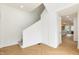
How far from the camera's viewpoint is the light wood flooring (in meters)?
1.61

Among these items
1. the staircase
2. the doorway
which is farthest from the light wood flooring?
the staircase

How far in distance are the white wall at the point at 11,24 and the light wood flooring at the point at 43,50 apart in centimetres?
14

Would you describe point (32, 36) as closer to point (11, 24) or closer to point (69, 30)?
point (11, 24)

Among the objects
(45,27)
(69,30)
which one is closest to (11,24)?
(45,27)

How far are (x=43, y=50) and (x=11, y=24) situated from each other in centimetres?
80

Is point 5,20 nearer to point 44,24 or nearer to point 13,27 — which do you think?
point 13,27

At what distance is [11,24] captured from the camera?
1.86 metres

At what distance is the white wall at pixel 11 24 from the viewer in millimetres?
1726

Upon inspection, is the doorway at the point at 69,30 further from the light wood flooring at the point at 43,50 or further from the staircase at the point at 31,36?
the staircase at the point at 31,36

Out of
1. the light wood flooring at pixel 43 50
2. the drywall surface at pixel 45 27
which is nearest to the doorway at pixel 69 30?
the light wood flooring at pixel 43 50

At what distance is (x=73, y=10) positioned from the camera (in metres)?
1.70

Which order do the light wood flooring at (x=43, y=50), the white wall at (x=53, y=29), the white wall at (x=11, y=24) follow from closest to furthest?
1. the light wood flooring at (x=43, y=50)
2. the white wall at (x=11, y=24)
3. the white wall at (x=53, y=29)
